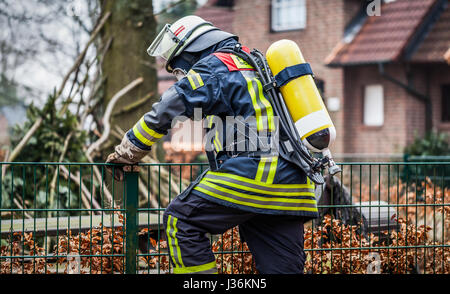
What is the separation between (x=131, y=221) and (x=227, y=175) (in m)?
0.94

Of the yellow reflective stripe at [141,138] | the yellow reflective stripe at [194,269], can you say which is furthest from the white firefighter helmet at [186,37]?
the yellow reflective stripe at [194,269]

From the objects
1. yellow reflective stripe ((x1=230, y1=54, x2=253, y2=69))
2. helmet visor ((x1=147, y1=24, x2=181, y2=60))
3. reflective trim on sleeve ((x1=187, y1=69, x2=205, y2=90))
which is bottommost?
reflective trim on sleeve ((x1=187, y1=69, x2=205, y2=90))

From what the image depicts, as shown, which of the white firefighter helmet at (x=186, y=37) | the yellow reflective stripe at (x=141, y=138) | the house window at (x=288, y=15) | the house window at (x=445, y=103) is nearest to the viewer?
the yellow reflective stripe at (x=141, y=138)

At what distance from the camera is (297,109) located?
11.8ft

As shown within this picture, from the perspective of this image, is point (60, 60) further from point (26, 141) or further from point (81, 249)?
point (81, 249)

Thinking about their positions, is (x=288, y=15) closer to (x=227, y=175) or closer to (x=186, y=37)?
(x=186, y=37)

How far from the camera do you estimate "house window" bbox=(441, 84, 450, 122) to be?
1631 cm

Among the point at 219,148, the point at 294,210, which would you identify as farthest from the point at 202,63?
the point at 294,210

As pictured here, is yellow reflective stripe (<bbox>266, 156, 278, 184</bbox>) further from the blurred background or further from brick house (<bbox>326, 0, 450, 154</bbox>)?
brick house (<bbox>326, 0, 450, 154</bbox>)

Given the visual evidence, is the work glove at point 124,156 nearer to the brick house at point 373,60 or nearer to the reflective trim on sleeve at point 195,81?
the reflective trim on sleeve at point 195,81

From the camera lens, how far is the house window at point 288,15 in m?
17.8

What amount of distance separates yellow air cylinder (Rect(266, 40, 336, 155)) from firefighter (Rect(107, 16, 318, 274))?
0.13 m

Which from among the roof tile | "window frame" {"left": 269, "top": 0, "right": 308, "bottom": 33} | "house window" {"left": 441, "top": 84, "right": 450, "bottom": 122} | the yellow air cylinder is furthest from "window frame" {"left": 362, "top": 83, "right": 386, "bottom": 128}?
the yellow air cylinder
